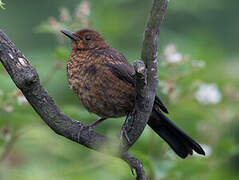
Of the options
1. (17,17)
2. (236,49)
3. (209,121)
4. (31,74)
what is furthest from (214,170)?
(17,17)

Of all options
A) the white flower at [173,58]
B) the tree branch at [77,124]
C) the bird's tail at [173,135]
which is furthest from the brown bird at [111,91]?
the tree branch at [77,124]

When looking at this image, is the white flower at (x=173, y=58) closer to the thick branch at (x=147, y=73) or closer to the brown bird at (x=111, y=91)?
the brown bird at (x=111, y=91)

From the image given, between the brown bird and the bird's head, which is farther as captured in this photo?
the bird's head

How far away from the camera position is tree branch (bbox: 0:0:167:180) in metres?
2.84

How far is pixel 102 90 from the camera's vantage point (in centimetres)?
389

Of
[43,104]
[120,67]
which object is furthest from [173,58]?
[43,104]

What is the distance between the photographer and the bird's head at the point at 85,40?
434cm

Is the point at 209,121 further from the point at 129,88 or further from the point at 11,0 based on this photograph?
the point at 11,0

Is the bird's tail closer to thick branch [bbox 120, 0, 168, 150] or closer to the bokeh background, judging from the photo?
the bokeh background

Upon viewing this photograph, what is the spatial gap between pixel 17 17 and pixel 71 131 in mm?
5558

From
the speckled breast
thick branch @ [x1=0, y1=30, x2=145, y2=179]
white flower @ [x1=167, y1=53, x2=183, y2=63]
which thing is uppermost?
white flower @ [x1=167, y1=53, x2=183, y2=63]

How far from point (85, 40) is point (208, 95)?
1.20m

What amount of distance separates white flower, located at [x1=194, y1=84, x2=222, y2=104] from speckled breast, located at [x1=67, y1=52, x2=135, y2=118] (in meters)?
1.02

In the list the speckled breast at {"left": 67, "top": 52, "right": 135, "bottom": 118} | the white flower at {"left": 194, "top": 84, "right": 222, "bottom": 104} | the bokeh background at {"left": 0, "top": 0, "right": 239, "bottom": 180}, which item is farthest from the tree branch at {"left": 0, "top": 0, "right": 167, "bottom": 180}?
the white flower at {"left": 194, "top": 84, "right": 222, "bottom": 104}
